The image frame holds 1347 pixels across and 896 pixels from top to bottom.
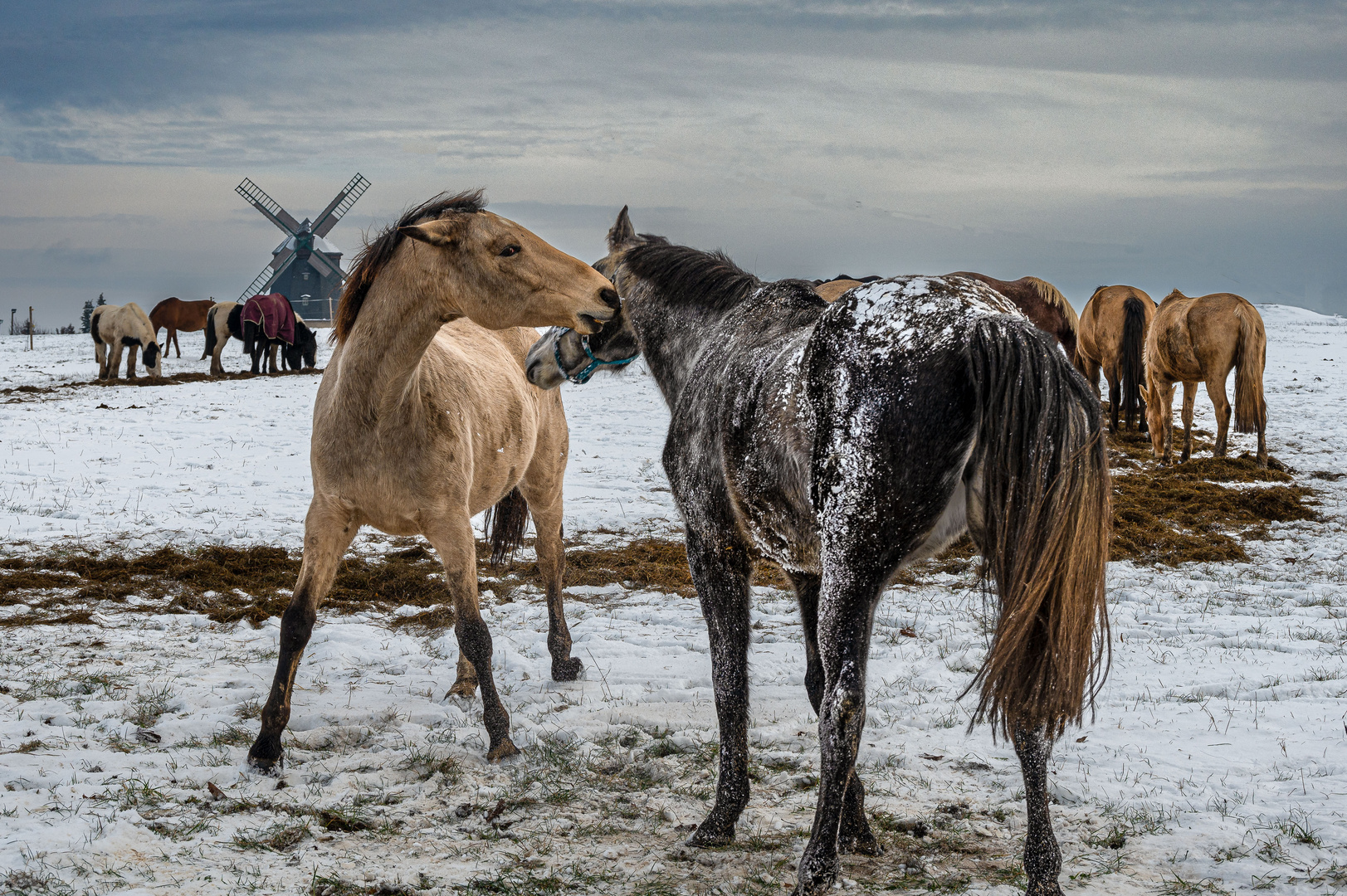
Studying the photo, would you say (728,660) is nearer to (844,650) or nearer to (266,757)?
(844,650)

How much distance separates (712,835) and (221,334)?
25.3 metres

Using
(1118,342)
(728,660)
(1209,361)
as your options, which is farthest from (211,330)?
(728,660)

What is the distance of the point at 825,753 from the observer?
8.46 ft

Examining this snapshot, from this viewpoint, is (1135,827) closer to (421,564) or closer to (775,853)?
(775,853)

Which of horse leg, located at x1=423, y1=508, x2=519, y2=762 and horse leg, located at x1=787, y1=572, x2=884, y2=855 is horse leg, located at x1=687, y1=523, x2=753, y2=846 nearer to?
horse leg, located at x1=787, y1=572, x2=884, y2=855

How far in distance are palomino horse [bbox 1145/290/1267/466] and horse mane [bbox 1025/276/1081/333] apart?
241cm

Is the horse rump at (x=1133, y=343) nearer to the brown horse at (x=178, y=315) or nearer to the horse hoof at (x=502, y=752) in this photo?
the horse hoof at (x=502, y=752)

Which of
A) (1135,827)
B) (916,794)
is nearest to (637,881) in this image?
(916,794)

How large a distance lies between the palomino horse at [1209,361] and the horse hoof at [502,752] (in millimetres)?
10652

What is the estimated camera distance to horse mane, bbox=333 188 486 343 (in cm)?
385

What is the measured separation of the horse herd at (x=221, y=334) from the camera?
20.6m

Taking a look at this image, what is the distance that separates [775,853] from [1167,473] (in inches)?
395

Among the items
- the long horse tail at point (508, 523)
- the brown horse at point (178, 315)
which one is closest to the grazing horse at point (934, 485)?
the long horse tail at point (508, 523)

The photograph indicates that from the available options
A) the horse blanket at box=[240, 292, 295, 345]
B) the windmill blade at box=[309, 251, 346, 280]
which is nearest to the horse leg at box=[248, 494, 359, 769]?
the horse blanket at box=[240, 292, 295, 345]
